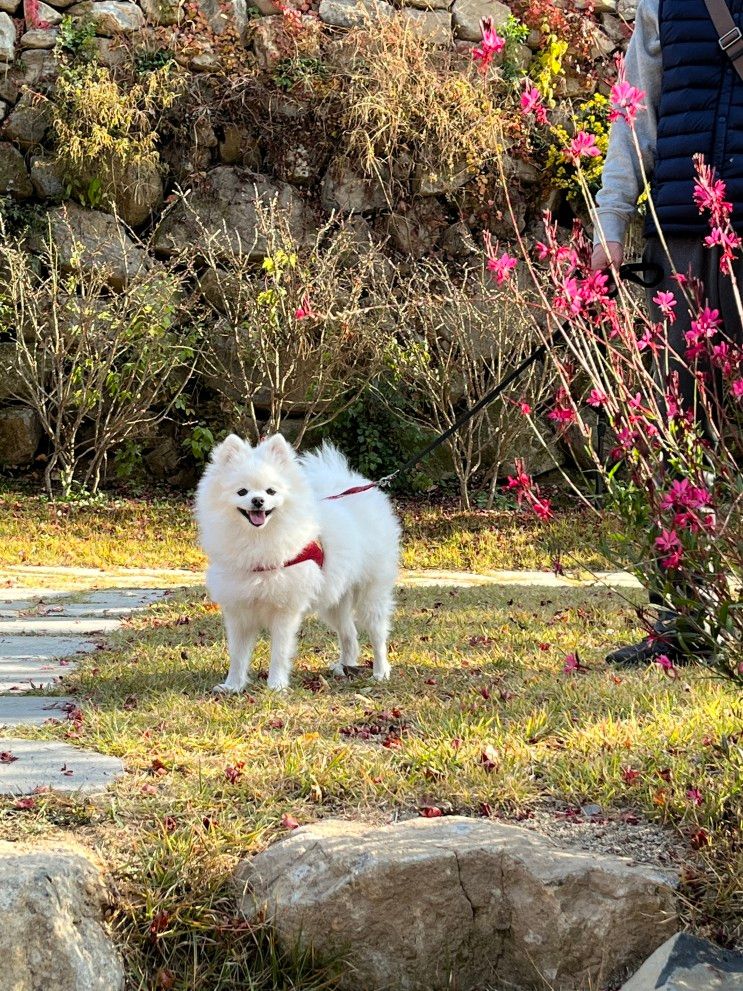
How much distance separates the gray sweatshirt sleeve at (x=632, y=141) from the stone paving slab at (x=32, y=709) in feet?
7.85

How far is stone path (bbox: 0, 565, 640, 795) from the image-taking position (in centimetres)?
281

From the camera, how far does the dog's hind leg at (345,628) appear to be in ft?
14.7

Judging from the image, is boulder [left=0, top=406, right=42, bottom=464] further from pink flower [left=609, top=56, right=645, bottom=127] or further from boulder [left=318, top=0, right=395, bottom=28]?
pink flower [left=609, top=56, right=645, bottom=127]

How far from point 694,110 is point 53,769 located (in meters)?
2.79

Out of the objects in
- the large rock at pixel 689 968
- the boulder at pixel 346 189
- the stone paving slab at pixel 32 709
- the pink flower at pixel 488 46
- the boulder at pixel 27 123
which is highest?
the boulder at pixel 27 123

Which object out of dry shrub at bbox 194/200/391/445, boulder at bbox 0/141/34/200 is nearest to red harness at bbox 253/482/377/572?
dry shrub at bbox 194/200/391/445

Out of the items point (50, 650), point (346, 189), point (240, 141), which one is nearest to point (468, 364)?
point (346, 189)

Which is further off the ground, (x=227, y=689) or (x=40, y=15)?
(x=40, y=15)

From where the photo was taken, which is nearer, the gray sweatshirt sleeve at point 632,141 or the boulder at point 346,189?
the gray sweatshirt sleeve at point 632,141

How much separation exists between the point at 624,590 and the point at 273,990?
4.51 m

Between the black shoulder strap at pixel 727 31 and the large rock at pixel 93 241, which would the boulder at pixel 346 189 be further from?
the black shoulder strap at pixel 727 31

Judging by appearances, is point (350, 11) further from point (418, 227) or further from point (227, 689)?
point (227, 689)

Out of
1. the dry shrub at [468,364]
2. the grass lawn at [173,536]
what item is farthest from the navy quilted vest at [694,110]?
the dry shrub at [468,364]

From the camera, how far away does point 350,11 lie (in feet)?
38.0
